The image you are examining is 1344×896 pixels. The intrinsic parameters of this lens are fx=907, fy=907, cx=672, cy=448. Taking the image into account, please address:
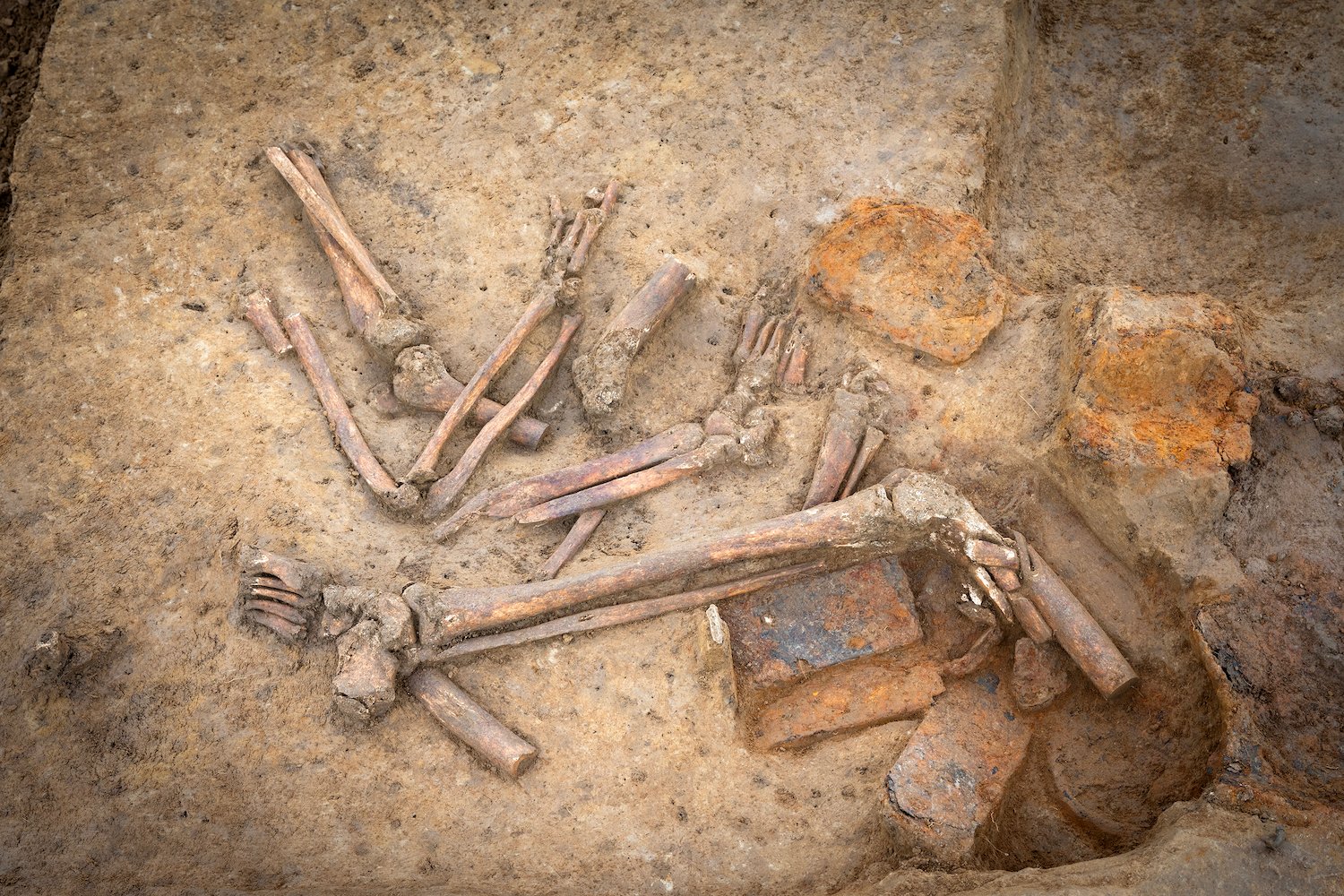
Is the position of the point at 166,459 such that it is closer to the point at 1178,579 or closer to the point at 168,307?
the point at 168,307

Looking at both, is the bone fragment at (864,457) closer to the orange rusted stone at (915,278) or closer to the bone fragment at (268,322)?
the orange rusted stone at (915,278)

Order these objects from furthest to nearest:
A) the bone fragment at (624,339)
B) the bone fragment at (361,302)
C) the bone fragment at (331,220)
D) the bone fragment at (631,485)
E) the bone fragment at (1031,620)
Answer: the bone fragment at (331,220) < the bone fragment at (361,302) < the bone fragment at (624,339) < the bone fragment at (631,485) < the bone fragment at (1031,620)

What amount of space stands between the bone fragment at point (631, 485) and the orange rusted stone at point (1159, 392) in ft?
5.88

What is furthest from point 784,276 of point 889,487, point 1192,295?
point 1192,295

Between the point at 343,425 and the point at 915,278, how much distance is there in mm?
3342

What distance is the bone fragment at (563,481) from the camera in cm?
486

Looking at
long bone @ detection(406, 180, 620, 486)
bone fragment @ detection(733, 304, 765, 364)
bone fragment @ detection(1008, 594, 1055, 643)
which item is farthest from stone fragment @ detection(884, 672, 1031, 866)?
long bone @ detection(406, 180, 620, 486)

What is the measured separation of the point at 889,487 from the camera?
4.47 metres

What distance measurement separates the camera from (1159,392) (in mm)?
4402

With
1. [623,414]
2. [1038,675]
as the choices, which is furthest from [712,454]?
[1038,675]

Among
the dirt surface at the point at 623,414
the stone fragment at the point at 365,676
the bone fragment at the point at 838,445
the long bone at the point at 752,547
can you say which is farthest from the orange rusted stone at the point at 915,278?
the stone fragment at the point at 365,676

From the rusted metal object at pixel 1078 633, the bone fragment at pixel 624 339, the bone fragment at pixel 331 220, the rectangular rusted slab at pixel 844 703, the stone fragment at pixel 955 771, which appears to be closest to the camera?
the stone fragment at pixel 955 771

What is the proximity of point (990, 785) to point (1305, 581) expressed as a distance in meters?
1.66

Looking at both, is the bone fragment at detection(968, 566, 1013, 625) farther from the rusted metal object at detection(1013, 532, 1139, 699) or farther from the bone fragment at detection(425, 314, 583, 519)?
the bone fragment at detection(425, 314, 583, 519)
